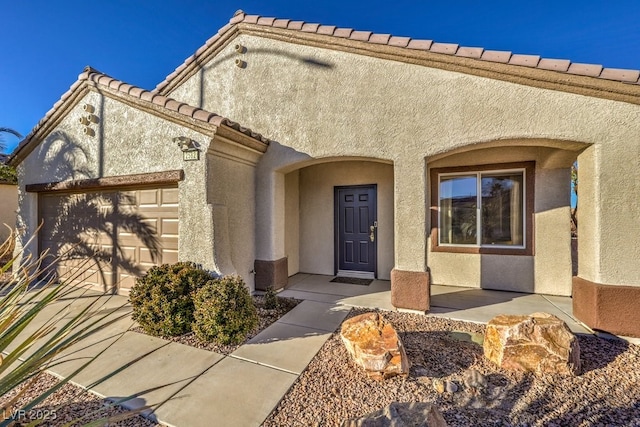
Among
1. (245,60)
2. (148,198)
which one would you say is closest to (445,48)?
(245,60)

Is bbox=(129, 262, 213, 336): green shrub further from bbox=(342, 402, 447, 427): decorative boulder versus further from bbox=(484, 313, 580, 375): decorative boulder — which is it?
bbox=(484, 313, 580, 375): decorative boulder

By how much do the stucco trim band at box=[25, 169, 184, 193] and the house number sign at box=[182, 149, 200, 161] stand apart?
0.31m

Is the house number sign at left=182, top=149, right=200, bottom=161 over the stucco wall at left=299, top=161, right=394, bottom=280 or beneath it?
over

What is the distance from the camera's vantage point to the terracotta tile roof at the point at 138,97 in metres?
5.59

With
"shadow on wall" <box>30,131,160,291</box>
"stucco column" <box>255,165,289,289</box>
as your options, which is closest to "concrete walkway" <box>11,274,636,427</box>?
"shadow on wall" <box>30,131,160,291</box>

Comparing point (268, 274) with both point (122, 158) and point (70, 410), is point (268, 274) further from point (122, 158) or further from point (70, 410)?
point (122, 158)

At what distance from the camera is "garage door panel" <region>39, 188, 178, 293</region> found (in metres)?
6.21

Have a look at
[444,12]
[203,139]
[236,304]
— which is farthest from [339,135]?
[444,12]

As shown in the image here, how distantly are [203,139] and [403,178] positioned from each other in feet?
13.4

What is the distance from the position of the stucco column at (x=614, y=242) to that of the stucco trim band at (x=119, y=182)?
7.58 m

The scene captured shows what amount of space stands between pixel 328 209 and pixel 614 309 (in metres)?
6.22

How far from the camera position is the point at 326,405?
3.15m

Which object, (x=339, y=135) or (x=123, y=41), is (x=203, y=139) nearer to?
(x=339, y=135)

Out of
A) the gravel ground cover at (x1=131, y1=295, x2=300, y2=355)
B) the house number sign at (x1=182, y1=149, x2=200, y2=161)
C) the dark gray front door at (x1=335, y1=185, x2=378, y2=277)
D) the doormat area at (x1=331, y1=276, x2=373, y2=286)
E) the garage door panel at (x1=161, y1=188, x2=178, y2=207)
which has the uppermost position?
the house number sign at (x1=182, y1=149, x2=200, y2=161)
